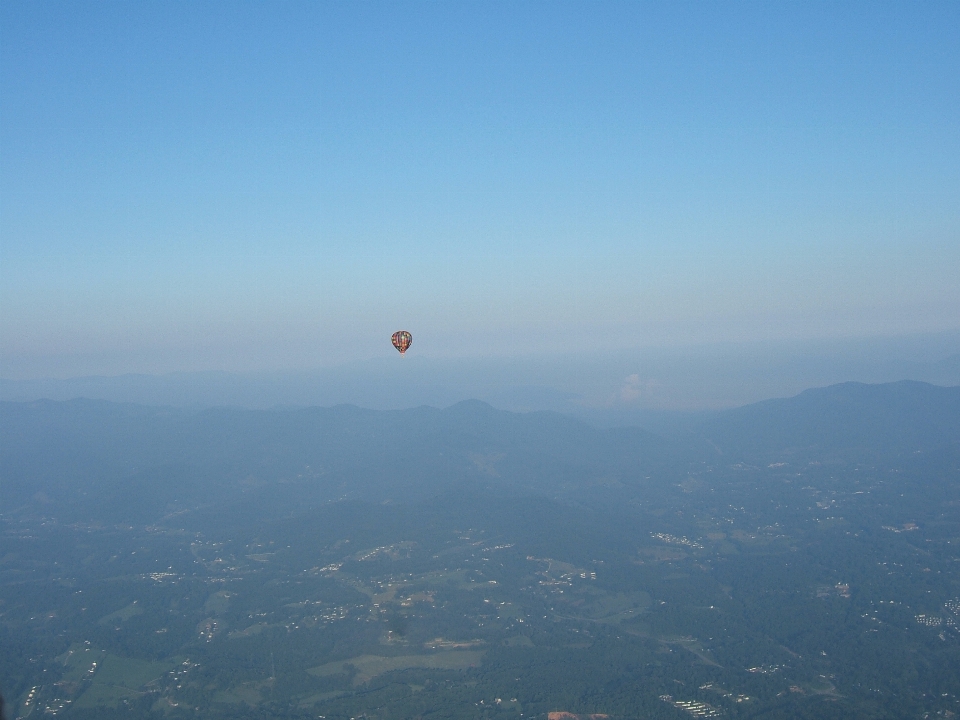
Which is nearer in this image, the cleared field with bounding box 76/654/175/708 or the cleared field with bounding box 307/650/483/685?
the cleared field with bounding box 76/654/175/708

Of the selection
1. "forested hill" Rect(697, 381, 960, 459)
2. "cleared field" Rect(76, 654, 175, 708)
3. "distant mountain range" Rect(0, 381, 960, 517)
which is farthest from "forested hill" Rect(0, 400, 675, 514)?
"cleared field" Rect(76, 654, 175, 708)

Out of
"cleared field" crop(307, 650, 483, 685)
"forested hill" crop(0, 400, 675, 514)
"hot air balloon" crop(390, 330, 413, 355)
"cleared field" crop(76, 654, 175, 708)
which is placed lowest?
"cleared field" crop(307, 650, 483, 685)

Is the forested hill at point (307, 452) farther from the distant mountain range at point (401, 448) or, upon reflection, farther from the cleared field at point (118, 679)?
the cleared field at point (118, 679)

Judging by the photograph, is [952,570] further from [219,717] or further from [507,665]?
[219,717]

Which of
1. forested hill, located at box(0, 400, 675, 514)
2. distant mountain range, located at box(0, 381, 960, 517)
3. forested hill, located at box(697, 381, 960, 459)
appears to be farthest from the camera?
forested hill, located at box(697, 381, 960, 459)

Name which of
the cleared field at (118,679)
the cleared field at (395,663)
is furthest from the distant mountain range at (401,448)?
the cleared field at (395,663)

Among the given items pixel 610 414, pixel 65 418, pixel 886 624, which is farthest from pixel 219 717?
pixel 610 414

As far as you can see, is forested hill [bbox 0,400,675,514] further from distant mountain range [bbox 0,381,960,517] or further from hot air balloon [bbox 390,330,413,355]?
hot air balloon [bbox 390,330,413,355]
